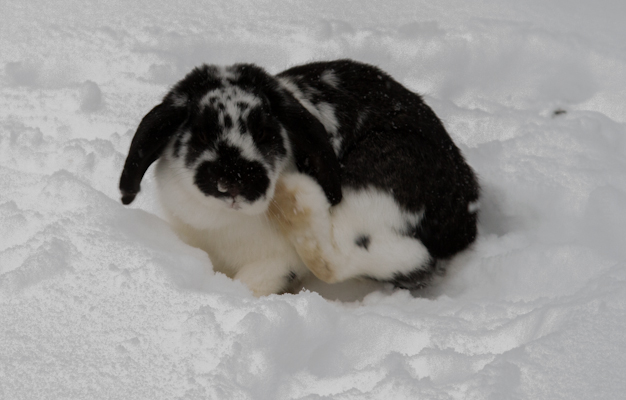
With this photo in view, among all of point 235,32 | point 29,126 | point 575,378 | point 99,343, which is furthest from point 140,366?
point 235,32

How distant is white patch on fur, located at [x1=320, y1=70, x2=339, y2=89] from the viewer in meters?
3.35

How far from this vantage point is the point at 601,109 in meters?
4.68

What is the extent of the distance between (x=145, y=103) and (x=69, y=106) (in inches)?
19.2

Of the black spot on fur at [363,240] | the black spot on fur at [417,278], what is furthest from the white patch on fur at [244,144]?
the black spot on fur at [417,278]

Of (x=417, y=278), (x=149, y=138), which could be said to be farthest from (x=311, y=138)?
(x=417, y=278)

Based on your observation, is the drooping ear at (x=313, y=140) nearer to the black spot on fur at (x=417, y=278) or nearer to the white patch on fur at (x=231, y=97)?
the white patch on fur at (x=231, y=97)

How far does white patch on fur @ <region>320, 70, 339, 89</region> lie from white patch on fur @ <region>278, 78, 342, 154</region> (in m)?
0.13

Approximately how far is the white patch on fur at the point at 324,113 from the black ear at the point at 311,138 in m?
0.19

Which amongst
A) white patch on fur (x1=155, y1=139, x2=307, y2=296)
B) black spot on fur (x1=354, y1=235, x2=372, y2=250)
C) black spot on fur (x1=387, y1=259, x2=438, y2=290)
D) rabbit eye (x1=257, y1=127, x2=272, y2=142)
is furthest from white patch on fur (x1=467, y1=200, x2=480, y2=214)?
rabbit eye (x1=257, y1=127, x2=272, y2=142)

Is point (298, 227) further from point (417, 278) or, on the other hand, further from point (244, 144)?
point (417, 278)

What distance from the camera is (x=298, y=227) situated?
315cm

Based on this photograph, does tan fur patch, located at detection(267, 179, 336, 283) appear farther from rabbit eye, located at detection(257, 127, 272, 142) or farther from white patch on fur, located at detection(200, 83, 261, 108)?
white patch on fur, located at detection(200, 83, 261, 108)

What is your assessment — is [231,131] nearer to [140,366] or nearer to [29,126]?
[140,366]

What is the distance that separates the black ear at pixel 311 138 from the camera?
296 centimetres
